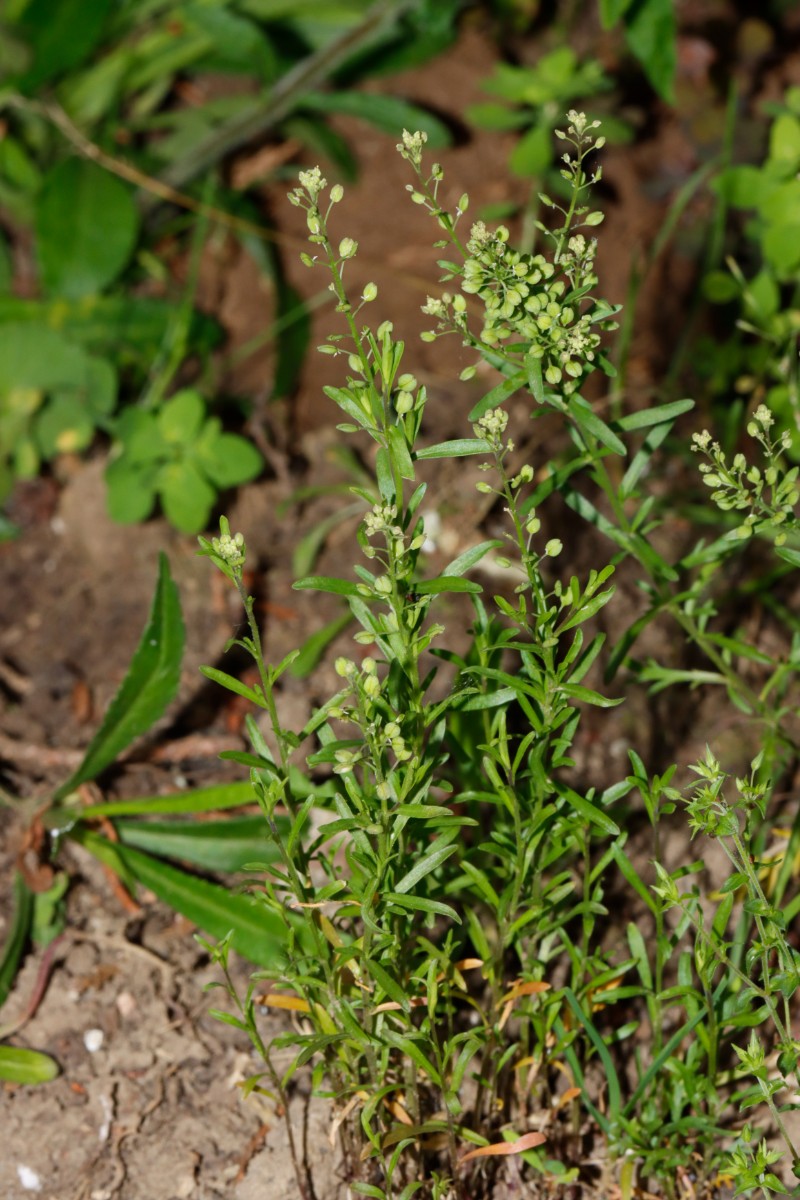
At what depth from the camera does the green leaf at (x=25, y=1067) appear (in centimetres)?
203

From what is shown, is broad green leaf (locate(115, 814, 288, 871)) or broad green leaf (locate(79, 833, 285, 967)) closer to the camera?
broad green leaf (locate(79, 833, 285, 967))

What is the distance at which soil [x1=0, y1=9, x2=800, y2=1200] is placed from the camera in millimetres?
1987

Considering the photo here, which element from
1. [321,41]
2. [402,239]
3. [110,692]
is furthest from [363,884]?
[321,41]

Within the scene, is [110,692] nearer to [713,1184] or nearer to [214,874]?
[214,874]

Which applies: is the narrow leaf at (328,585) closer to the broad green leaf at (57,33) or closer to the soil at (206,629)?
the soil at (206,629)

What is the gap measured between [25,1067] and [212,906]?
381mm

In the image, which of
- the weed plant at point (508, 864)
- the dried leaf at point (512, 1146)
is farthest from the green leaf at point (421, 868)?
the dried leaf at point (512, 1146)

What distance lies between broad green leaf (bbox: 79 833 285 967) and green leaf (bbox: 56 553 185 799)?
0.14 metres

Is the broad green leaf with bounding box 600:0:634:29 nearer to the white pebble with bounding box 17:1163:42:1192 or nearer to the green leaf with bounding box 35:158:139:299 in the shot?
the green leaf with bounding box 35:158:139:299

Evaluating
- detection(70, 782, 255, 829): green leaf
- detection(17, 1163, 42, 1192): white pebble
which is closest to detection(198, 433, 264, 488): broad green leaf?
detection(70, 782, 255, 829): green leaf

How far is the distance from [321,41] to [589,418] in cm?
220

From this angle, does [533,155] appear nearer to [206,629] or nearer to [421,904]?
[206,629]

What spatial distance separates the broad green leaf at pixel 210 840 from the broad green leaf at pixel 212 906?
3 cm

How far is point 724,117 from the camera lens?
3.55 m
